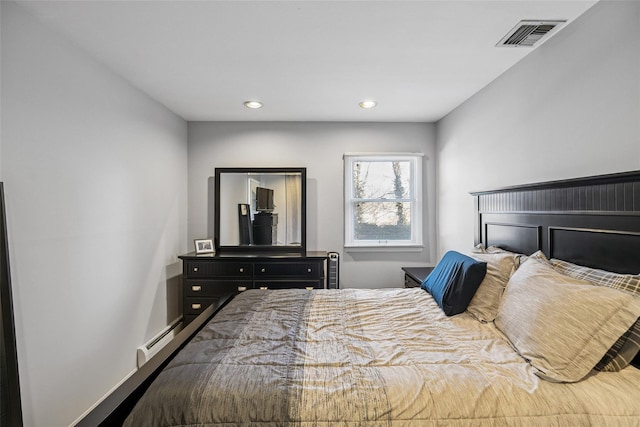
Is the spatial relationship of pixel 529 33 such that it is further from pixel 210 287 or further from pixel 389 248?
pixel 210 287

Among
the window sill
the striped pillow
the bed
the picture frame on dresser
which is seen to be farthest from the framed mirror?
the striped pillow

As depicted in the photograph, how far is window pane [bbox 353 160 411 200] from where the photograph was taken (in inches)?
156

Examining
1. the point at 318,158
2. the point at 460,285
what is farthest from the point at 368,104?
the point at 460,285

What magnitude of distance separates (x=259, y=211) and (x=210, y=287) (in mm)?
1018

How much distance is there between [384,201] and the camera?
13.0 ft

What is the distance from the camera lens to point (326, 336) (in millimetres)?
1629

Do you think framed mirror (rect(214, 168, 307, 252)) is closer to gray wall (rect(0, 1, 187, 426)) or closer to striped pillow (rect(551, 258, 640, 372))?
gray wall (rect(0, 1, 187, 426))

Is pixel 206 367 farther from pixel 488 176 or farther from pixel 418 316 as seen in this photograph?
pixel 488 176

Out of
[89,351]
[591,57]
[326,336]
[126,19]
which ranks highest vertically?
[126,19]

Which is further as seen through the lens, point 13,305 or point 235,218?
point 235,218

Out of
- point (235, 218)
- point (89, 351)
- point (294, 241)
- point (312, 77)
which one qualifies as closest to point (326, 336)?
point (89, 351)

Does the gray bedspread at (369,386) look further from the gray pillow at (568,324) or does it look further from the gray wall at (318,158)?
the gray wall at (318,158)

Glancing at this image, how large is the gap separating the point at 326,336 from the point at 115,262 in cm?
185

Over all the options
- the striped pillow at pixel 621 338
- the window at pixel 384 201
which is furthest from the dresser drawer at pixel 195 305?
the striped pillow at pixel 621 338
